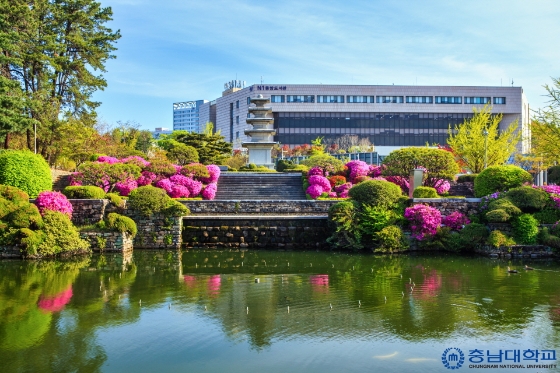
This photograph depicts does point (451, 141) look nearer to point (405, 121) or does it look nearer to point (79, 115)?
point (79, 115)

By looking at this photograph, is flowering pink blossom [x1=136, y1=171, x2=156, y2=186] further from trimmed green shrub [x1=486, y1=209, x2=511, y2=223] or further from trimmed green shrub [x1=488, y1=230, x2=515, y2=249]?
trimmed green shrub [x1=488, y1=230, x2=515, y2=249]

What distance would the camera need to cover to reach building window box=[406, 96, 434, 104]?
83.3 meters

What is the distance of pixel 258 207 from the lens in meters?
25.5

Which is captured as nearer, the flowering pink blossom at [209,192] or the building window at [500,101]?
the flowering pink blossom at [209,192]

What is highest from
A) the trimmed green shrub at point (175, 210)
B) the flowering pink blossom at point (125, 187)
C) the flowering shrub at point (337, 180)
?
the flowering shrub at point (337, 180)

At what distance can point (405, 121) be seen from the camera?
84.1 meters

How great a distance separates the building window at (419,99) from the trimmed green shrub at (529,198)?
63.3 meters

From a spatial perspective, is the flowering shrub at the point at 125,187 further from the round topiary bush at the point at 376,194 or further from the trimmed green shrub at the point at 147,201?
the round topiary bush at the point at 376,194

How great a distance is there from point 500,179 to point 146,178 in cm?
1764

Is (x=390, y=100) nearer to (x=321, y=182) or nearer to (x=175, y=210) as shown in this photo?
(x=321, y=182)

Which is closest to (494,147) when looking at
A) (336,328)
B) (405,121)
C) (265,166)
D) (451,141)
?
(451,141)

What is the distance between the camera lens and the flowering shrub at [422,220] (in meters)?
21.9

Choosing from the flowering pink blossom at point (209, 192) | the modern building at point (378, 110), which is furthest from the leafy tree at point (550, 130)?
the modern building at point (378, 110)

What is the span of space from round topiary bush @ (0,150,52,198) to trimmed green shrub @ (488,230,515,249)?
60.3ft
